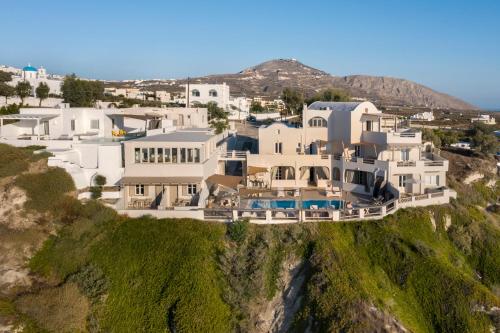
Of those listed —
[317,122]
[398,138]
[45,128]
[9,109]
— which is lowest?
[398,138]

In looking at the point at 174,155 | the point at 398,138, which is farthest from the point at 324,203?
the point at 174,155

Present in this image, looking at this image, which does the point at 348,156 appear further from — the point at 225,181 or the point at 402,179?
the point at 225,181

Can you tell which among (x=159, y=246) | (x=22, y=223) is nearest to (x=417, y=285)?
(x=159, y=246)

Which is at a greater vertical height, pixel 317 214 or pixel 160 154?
pixel 160 154

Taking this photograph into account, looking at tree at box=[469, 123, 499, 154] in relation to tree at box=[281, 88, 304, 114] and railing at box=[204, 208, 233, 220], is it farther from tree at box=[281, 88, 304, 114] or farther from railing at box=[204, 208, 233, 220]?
railing at box=[204, 208, 233, 220]

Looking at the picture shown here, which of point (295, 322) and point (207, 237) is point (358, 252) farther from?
point (207, 237)

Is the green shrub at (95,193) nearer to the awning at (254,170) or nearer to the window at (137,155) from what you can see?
the window at (137,155)
